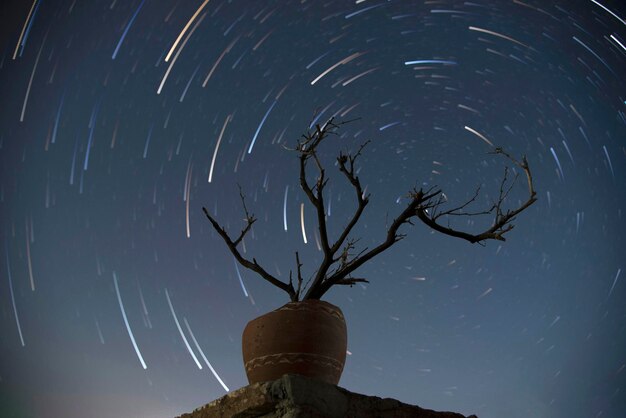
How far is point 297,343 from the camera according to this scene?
206 centimetres

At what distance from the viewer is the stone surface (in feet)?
5.57

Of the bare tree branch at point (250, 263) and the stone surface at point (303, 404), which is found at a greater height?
the bare tree branch at point (250, 263)

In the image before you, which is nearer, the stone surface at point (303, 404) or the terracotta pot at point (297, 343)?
the stone surface at point (303, 404)

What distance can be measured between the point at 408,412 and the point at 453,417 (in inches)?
6.8

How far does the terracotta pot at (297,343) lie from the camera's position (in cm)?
205

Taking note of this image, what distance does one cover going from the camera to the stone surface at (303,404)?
170cm

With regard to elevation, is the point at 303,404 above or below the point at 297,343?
below

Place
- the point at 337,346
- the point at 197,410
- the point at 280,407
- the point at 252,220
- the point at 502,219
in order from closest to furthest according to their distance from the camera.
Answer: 1. the point at 280,407
2. the point at 197,410
3. the point at 337,346
4. the point at 502,219
5. the point at 252,220

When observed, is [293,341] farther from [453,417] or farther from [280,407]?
[453,417]

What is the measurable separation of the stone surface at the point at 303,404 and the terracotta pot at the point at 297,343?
0.22 m

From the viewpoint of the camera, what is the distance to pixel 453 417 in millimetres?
1940

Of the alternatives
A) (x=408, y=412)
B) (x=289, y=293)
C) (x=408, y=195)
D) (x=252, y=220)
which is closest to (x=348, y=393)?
(x=408, y=412)

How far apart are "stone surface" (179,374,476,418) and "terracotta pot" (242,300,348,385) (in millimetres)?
225

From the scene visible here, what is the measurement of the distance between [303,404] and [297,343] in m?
0.39
